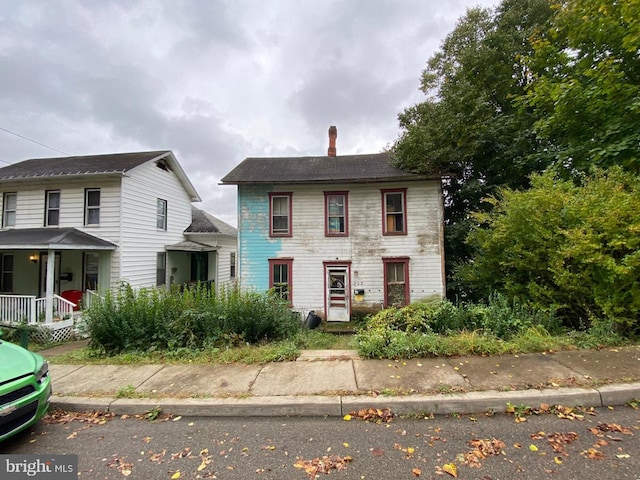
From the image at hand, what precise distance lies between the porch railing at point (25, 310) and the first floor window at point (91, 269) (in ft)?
6.57

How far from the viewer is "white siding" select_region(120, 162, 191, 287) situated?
37.4ft

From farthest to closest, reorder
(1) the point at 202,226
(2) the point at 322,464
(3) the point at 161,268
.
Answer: (1) the point at 202,226 < (3) the point at 161,268 < (2) the point at 322,464

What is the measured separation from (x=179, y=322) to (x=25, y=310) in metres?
7.43

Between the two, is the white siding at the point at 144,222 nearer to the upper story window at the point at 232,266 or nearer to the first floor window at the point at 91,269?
the first floor window at the point at 91,269

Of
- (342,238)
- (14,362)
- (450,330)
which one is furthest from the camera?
(342,238)

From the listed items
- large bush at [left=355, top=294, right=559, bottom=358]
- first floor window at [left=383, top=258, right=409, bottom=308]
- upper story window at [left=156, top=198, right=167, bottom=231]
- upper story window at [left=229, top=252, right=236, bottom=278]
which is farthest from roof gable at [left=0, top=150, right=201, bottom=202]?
large bush at [left=355, top=294, right=559, bottom=358]

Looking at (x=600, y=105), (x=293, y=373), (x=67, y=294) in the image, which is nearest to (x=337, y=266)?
(x=293, y=373)

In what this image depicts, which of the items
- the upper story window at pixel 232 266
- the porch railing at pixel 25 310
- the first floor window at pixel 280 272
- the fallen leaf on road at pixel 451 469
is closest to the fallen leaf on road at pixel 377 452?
the fallen leaf on road at pixel 451 469

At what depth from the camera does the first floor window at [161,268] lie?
522 inches

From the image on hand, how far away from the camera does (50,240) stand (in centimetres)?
916

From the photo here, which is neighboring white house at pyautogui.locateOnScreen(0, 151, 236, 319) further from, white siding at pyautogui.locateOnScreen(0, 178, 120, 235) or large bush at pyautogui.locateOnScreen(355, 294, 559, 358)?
large bush at pyautogui.locateOnScreen(355, 294, 559, 358)

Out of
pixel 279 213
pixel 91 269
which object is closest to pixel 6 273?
pixel 91 269

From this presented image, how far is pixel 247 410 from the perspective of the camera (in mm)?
3240

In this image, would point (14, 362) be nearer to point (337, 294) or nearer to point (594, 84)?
point (337, 294)
